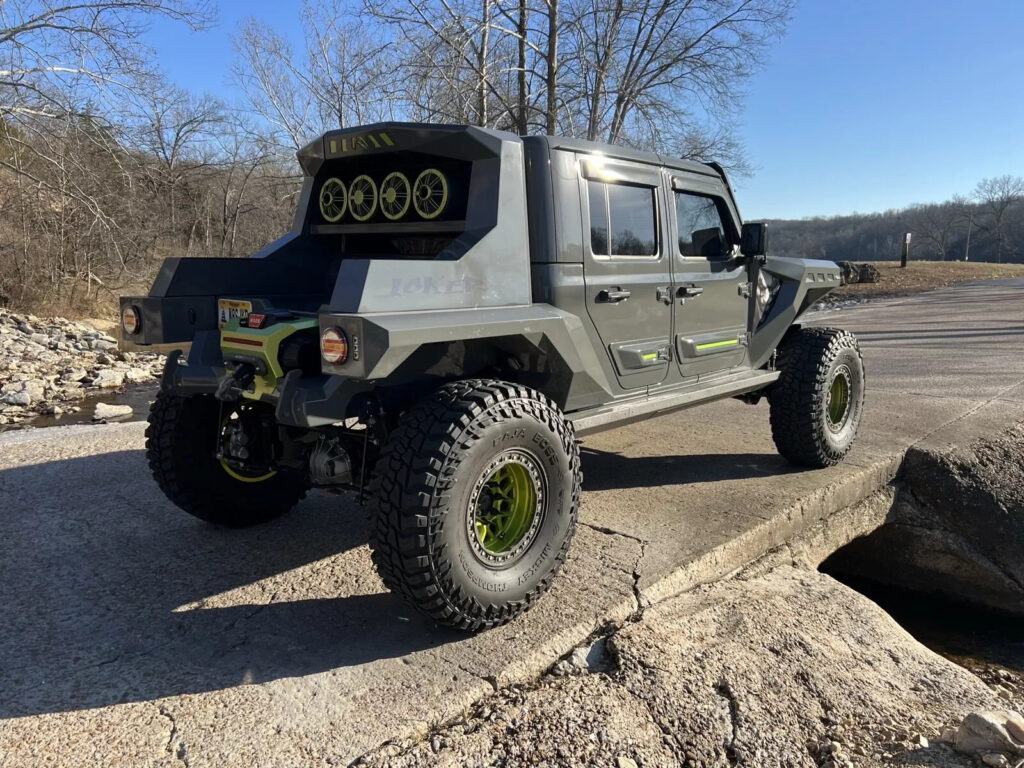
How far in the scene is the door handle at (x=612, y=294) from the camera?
11.8ft

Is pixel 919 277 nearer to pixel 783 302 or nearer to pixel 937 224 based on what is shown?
pixel 783 302

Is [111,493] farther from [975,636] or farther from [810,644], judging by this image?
[975,636]

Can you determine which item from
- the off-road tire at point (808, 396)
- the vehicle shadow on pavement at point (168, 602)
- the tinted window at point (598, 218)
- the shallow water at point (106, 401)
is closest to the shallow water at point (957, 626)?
the off-road tire at point (808, 396)

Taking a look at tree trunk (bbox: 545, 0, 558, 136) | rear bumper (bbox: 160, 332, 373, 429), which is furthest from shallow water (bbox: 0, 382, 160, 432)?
tree trunk (bbox: 545, 0, 558, 136)

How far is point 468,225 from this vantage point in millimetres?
3229

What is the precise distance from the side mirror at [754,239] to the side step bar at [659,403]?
77 centimetres

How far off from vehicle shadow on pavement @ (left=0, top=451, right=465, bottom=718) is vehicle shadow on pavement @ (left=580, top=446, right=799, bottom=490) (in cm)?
166

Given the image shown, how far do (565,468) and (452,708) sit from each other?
1.06 m

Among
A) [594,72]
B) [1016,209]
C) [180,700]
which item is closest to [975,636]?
[180,700]

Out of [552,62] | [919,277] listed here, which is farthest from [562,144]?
[919,277]

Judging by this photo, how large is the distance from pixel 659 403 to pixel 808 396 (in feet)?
4.51

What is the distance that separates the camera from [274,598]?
3203 mm

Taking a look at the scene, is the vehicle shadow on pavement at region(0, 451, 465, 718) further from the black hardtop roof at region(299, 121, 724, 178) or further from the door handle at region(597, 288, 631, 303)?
the black hardtop roof at region(299, 121, 724, 178)

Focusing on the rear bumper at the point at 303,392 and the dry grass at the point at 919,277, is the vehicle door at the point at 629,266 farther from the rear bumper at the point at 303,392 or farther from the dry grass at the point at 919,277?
the dry grass at the point at 919,277
